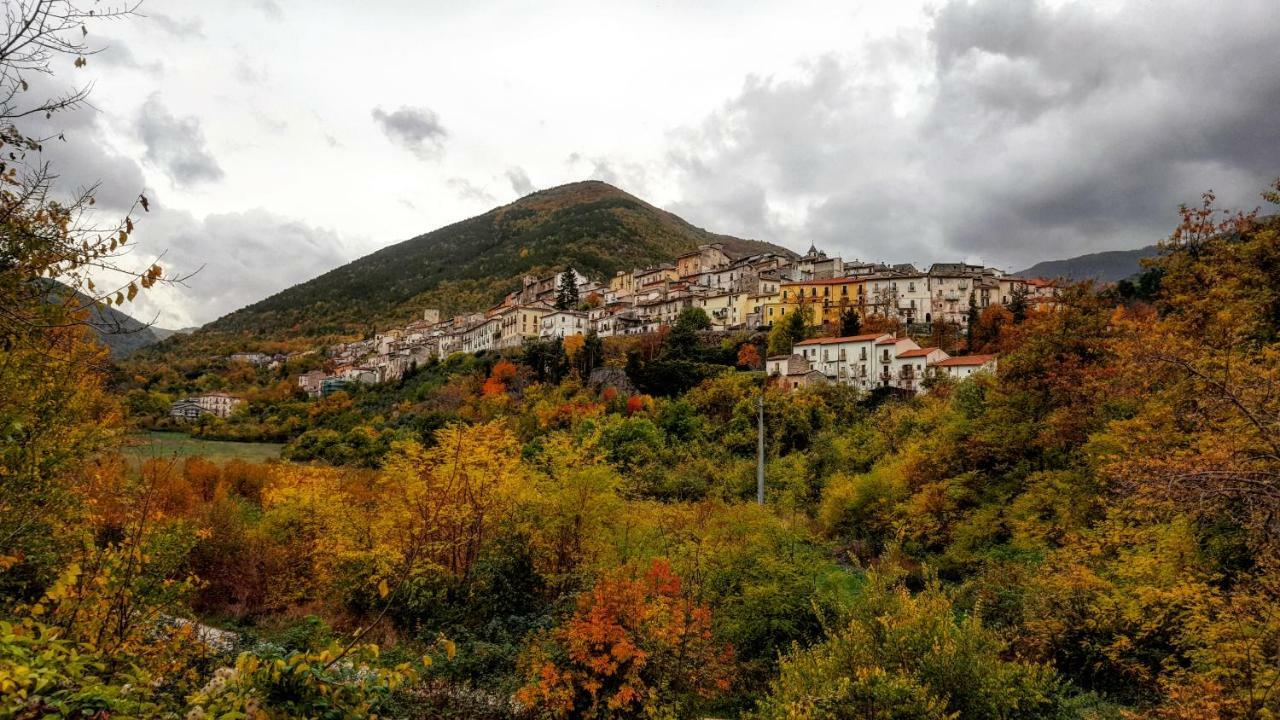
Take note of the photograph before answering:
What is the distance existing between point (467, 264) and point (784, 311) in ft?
358

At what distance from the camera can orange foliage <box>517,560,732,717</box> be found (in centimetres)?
1073

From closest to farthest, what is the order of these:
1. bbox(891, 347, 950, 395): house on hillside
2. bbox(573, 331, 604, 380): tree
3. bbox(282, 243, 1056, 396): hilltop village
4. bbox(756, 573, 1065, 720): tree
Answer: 1. bbox(756, 573, 1065, 720): tree
2. bbox(891, 347, 950, 395): house on hillside
3. bbox(282, 243, 1056, 396): hilltop village
4. bbox(573, 331, 604, 380): tree

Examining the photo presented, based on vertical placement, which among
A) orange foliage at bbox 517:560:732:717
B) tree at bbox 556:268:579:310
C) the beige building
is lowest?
orange foliage at bbox 517:560:732:717

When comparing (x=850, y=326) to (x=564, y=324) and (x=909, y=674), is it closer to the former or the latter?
(x=564, y=324)

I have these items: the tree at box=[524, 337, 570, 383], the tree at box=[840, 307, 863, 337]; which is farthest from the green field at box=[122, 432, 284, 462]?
the tree at box=[840, 307, 863, 337]

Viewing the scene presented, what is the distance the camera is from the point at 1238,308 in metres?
14.9

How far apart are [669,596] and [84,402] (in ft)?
49.2

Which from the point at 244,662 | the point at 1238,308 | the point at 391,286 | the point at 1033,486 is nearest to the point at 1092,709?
the point at 1033,486

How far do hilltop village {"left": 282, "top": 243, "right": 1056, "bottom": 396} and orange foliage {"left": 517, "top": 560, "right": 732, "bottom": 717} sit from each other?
38816 mm

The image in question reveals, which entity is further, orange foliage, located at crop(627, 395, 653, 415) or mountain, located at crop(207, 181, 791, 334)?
mountain, located at crop(207, 181, 791, 334)

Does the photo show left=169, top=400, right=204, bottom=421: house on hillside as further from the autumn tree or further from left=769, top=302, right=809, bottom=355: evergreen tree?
left=769, top=302, right=809, bottom=355: evergreen tree

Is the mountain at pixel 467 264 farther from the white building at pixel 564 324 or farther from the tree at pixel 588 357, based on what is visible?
the tree at pixel 588 357

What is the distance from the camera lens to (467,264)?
505 feet

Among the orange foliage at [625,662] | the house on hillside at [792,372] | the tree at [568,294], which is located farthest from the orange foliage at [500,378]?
the orange foliage at [625,662]
